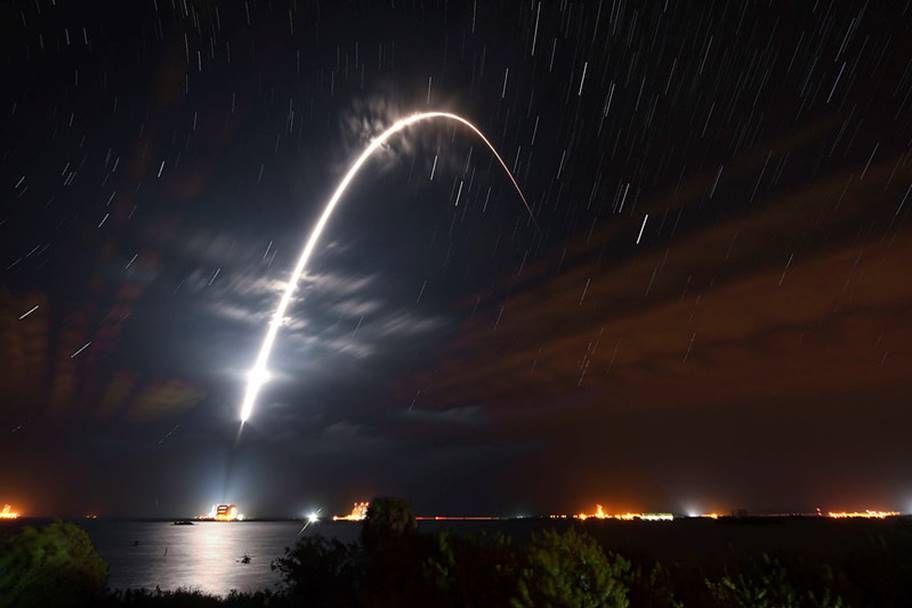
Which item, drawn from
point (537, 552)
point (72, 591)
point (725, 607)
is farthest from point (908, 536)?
point (72, 591)

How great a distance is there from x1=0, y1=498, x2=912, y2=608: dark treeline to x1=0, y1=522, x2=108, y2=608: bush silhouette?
40mm

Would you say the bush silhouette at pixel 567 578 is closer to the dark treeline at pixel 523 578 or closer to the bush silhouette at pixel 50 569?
the dark treeline at pixel 523 578

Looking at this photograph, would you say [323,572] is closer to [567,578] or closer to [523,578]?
[523,578]

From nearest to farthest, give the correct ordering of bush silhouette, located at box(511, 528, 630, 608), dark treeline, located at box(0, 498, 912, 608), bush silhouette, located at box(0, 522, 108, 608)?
bush silhouette, located at box(511, 528, 630, 608), dark treeline, located at box(0, 498, 912, 608), bush silhouette, located at box(0, 522, 108, 608)

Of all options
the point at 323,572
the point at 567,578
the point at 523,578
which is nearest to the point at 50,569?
the point at 323,572

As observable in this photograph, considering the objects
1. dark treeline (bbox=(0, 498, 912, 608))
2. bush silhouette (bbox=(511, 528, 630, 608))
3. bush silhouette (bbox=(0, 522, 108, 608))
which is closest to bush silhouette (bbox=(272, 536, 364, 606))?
dark treeline (bbox=(0, 498, 912, 608))

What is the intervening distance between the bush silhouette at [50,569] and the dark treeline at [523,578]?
0.13 feet

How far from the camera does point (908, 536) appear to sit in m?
17.3

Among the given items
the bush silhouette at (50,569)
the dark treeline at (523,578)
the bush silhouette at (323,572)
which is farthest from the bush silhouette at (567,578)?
the bush silhouette at (50,569)

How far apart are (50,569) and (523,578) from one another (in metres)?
20.9

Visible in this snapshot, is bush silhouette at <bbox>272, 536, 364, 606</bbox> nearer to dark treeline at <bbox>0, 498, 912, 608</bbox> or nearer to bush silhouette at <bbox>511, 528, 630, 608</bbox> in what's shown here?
dark treeline at <bbox>0, 498, 912, 608</bbox>

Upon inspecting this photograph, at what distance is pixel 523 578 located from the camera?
47.4 ft

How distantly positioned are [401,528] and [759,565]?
18.5m

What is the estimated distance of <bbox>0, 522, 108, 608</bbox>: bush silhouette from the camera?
69.8 feet
